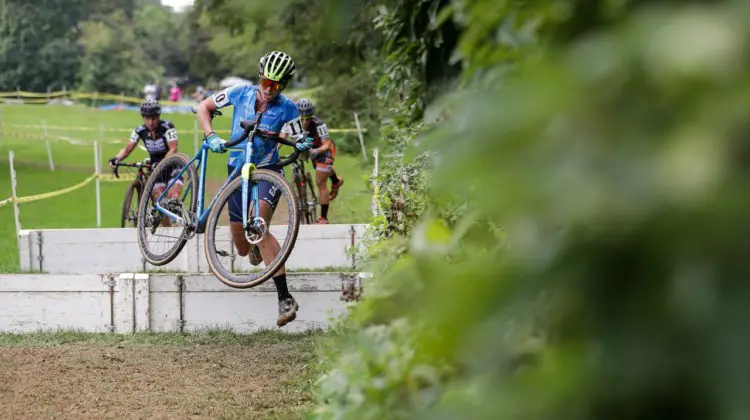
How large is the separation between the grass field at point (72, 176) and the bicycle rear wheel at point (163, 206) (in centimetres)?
142

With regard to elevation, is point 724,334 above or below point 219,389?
above

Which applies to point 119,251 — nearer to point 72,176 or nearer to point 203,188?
point 203,188

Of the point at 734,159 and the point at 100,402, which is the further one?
the point at 100,402

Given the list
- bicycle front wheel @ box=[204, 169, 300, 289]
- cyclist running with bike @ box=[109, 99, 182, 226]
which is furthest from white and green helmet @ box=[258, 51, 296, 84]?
cyclist running with bike @ box=[109, 99, 182, 226]

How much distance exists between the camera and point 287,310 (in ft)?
24.6

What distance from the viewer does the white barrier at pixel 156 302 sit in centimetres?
785

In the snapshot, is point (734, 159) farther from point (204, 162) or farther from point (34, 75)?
point (34, 75)

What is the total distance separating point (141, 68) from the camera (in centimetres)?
7350

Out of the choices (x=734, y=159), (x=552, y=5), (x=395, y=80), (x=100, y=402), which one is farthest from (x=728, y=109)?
(x=100, y=402)

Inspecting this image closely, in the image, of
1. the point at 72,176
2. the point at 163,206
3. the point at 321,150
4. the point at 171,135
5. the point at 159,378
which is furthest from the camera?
the point at 72,176

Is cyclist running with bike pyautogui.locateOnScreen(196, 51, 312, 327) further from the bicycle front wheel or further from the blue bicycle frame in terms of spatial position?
the blue bicycle frame

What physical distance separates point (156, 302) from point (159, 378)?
1633mm

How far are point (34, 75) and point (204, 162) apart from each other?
6069 cm

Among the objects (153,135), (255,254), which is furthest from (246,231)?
(153,135)
